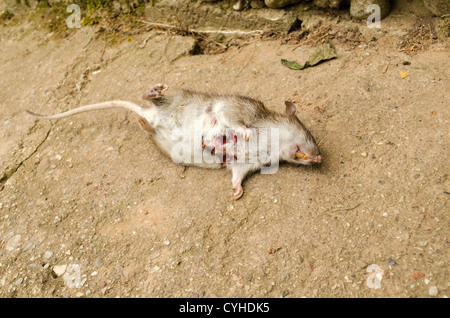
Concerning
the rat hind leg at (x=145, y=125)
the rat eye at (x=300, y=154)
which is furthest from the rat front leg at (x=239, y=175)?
the rat hind leg at (x=145, y=125)

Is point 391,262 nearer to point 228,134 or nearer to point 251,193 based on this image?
point 251,193

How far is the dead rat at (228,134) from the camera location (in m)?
3.52

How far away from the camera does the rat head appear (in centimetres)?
345

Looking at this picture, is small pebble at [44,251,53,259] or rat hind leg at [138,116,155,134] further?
rat hind leg at [138,116,155,134]

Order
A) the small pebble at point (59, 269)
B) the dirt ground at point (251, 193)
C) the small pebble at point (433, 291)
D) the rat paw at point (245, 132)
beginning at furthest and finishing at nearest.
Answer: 1. the rat paw at point (245, 132)
2. the small pebble at point (59, 269)
3. the dirt ground at point (251, 193)
4. the small pebble at point (433, 291)

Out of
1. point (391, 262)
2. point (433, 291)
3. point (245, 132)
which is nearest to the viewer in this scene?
point (433, 291)

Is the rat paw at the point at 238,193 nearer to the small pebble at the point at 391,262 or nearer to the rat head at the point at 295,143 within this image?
the rat head at the point at 295,143

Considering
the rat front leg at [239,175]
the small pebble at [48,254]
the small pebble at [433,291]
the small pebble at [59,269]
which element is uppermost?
the rat front leg at [239,175]

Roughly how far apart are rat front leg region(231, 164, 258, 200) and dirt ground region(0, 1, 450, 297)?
71mm

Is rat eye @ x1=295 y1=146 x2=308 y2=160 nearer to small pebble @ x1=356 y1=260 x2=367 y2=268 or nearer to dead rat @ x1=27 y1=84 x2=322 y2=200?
dead rat @ x1=27 y1=84 x2=322 y2=200

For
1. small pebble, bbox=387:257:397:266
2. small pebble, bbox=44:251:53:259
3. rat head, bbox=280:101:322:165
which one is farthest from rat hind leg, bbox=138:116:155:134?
small pebble, bbox=387:257:397:266

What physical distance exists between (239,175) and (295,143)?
59cm

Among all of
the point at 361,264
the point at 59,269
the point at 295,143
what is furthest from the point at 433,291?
the point at 59,269

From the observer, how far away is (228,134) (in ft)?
11.8
